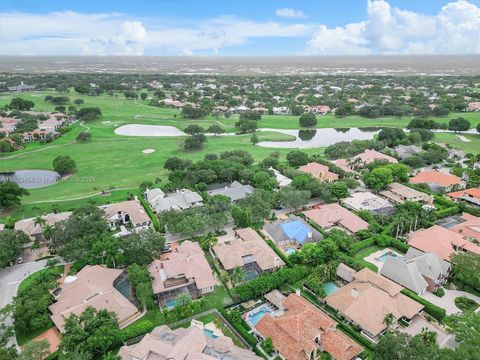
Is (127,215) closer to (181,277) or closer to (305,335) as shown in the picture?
(181,277)

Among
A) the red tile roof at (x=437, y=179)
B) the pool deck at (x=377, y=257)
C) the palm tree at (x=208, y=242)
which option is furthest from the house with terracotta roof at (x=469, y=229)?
the palm tree at (x=208, y=242)

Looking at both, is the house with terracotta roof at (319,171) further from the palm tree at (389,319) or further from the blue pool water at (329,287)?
the palm tree at (389,319)

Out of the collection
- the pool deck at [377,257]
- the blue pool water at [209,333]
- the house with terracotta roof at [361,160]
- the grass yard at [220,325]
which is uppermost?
the house with terracotta roof at [361,160]

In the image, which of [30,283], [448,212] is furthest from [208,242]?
[448,212]

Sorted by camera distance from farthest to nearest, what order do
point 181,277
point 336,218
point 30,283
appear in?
point 336,218 → point 30,283 → point 181,277

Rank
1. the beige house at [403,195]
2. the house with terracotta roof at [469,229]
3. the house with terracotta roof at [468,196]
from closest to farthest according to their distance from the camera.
A: 1. the house with terracotta roof at [469,229]
2. the house with terracotta roof at [468,196]
3. the beige house at [403,195]

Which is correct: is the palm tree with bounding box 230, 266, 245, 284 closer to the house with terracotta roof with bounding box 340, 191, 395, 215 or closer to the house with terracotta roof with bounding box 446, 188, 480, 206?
the house with terracotta roof with bounding box 340, 191, 395, 215

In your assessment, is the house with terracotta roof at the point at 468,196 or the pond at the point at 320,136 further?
the pond at the point at 320,136

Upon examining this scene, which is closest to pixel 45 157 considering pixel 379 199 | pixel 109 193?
pixel 109 193
